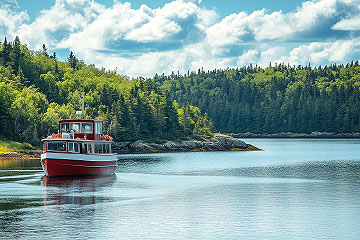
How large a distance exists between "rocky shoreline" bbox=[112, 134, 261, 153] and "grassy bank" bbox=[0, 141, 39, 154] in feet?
98.3

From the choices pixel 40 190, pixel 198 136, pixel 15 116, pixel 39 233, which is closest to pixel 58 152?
pixel 40 190

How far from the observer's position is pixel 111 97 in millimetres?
183625

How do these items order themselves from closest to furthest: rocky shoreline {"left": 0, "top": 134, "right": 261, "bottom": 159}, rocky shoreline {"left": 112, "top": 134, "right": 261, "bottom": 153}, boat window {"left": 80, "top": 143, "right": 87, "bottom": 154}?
boat window {"left": 80, "top": 143, "right": 87, "bottom": 154}
rocky shoreline {"left": 0, "top": 134, "right": 261, "bottom": 159}
rocky shoreline {"left": 112, "top": 134, "right": 261, "bottom": 153}

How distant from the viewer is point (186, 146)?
554 feet

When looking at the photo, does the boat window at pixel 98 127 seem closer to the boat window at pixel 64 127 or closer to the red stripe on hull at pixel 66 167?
the boat window at pixel 64 127

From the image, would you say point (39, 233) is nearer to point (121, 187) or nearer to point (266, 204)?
point (266, 204)

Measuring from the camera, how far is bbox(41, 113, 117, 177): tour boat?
66.9 meters

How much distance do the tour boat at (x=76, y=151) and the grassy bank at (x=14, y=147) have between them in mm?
53165

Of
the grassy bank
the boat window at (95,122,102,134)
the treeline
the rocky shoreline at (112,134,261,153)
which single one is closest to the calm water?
the boat window at (95,122,102,134)

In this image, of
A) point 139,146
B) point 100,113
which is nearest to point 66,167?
point 139,146

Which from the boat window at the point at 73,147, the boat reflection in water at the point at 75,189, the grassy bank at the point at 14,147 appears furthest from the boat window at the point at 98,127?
the grassy bank at the point at 14,147

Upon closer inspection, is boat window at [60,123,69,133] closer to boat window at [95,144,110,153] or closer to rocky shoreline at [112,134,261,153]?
boat window at [95,144,110,153]

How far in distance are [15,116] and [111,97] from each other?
48.8 metres

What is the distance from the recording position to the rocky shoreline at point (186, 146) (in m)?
157
